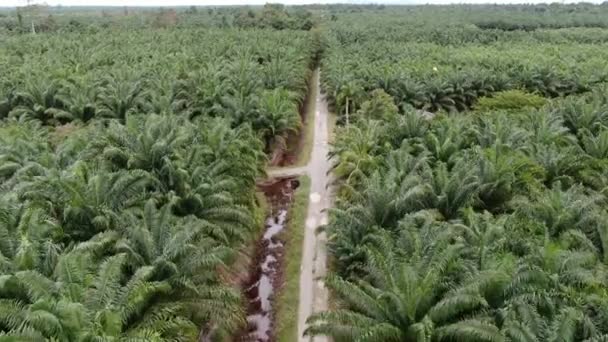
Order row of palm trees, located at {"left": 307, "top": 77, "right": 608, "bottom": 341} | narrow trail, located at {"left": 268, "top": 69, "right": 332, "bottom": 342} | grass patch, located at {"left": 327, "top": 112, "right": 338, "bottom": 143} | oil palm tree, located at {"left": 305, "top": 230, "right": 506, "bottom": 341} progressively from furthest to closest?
grass patch, located at {"left": 327, "top": 112, "right": 338, "bottom": 143}
narrow trail, located at {"left": 268, "top": 69, "right": 332, "bottom": 342}
row of palm trees, located at {"left": 307, "top": 77, "right": 608, "bottom": 341}
oil palm tree, located at {"left": 305, "top": 230, "right": 506, "bottom": 341}

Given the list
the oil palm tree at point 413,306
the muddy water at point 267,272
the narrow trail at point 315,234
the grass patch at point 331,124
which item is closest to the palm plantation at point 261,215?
the oil palm tree at point 413,306

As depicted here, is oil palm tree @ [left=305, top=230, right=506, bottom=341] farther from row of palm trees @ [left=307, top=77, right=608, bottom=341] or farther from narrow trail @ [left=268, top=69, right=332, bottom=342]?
narrow trail @ [left=268, top=69, right=332, bottom=342]

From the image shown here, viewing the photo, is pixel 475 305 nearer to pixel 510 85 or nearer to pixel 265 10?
pixel 510 85

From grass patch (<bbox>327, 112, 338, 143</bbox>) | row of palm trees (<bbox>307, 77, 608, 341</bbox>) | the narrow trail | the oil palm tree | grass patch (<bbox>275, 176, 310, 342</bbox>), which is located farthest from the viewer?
grass patch (<bbox>327, 112, 338, 143</bbox>)

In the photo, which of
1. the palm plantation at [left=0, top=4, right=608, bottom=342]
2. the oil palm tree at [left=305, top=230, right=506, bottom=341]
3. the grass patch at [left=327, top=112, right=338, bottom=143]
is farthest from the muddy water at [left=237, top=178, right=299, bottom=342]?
the grass patch at [left=327, top=112, right=338, bottom=143]

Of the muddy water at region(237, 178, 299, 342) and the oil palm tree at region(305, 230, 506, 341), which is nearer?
the oil palm tree at region(305, 230, 506, 341)

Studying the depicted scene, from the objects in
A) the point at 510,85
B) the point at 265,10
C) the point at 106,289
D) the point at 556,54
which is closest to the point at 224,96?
the point at 106,289
